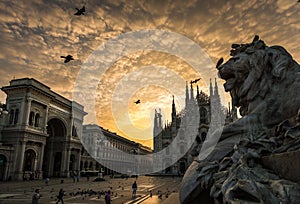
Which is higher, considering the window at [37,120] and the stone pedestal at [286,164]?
the window at [37,120]

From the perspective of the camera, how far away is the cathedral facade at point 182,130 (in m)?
48.7

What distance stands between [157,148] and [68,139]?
2081 centimetres

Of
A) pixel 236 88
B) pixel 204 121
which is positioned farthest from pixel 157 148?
pixel 236 88

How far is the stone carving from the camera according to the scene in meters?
2.94

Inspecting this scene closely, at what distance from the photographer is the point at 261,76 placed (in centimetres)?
506

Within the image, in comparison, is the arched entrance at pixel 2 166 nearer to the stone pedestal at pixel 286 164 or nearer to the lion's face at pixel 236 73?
the lion's face at pixel 236 73

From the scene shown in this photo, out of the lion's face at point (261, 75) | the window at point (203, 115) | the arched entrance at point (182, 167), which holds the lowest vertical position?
the arched entrance at point (182, 167)

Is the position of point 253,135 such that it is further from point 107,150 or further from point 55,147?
point 107,150

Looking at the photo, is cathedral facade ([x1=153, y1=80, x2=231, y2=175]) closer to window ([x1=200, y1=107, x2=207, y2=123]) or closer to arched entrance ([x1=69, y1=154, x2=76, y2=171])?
window ([x1=200, y1=107, x2=207, y2=123])

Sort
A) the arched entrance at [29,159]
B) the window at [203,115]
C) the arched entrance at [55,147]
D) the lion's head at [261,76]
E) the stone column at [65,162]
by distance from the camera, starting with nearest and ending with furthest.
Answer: the lion's head at [261,76] → the arched entrance at [29,159] → the stone column at [65,162] → the arched entrance at [55,147] → the window at [203,115]

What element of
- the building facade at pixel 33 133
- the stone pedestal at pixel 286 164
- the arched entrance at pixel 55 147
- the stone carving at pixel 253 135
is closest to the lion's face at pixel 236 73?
the stone carving at pixel 253 135

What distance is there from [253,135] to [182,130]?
47578mm

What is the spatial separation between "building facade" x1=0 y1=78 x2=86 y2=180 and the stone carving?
31673mm

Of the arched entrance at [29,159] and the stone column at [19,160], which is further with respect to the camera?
the arched entrance at [29,159]
